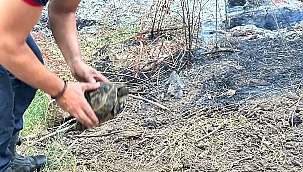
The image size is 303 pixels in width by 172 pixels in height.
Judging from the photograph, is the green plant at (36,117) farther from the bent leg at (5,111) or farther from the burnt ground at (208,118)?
the bent leg at (5,111)

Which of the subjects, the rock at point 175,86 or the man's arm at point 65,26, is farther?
the rock at point 175,86

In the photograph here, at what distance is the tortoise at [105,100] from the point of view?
1.71 m

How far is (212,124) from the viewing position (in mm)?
2789

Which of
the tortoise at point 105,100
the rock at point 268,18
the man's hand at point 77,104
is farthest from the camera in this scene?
the rock at point 268,18

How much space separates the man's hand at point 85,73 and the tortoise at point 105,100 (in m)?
0.15

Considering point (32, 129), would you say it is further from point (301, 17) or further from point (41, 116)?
point (301, 17)

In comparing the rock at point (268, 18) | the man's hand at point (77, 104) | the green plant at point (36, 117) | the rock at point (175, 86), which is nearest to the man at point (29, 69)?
the man's hand at point (77, 104)

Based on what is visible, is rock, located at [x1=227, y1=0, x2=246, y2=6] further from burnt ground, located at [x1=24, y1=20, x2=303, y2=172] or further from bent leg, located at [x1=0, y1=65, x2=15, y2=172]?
bent leg, located at [x1=0, y1=65, x2=15, y2=172]

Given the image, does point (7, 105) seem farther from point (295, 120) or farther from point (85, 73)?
point (295, 120)

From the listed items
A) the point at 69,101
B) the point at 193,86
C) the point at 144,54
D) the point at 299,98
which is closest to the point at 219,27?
the point at 144,54

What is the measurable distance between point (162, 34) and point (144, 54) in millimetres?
335

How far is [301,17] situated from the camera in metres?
4.28

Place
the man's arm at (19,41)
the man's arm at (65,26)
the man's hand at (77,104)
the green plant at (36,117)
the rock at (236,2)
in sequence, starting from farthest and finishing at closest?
the rock at (236,2), the green plant at (36,117), the man's arm at (65,26), the man's hand at (77,104), the man's arm at (19,41)

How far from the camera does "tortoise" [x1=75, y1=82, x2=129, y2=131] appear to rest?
1.71m
